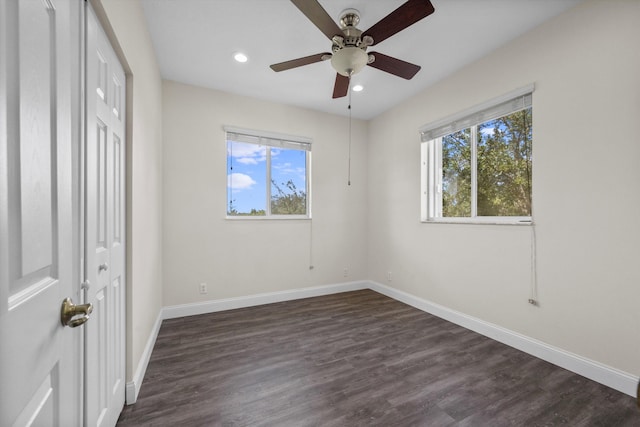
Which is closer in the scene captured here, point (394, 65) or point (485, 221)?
point (394, 65)

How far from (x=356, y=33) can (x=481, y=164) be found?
1936 millimetres

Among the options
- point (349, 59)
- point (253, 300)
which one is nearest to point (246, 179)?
point (253, 300)

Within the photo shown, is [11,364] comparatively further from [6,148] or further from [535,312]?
[535,312]

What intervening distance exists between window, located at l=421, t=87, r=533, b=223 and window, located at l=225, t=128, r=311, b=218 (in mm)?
1666

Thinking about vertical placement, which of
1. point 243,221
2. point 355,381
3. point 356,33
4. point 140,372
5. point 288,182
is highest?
point 356,33

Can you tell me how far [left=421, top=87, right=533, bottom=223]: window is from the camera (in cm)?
249

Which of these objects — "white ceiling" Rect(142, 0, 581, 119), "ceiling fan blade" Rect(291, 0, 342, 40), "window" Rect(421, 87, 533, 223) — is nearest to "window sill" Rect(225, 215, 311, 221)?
"white ceiling" Rect(142, 0, 581, 119)

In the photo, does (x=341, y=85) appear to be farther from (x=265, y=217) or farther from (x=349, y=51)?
(x=265, y=217)

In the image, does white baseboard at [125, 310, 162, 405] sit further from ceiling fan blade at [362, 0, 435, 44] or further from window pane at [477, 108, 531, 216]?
window pane at [477, 108, 531, 216]

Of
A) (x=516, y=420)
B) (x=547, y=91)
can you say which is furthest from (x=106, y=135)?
(x=547, y=91)

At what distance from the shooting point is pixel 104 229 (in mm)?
1309

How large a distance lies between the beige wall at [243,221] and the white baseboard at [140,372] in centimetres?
76

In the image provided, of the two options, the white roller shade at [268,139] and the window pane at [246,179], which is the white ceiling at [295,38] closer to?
the white roller shade at [268,139]

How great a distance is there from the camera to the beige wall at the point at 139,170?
1.62 m
